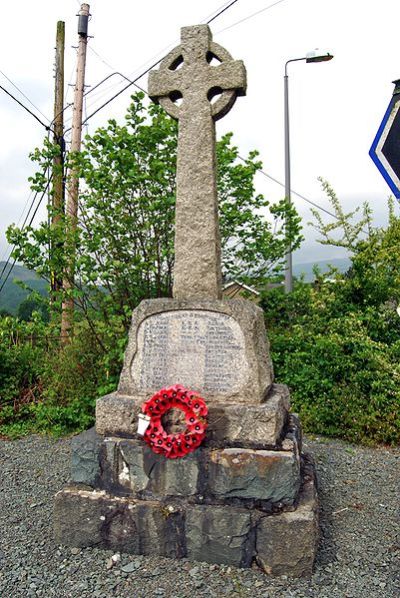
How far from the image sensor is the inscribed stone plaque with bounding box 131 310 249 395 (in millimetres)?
3422

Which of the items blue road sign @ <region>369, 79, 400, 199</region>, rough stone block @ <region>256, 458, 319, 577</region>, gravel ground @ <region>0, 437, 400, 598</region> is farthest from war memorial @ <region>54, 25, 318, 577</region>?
blue road sign @ <region>369, 79, 400, 199</region>

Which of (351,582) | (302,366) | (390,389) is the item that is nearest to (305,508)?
(351,582)

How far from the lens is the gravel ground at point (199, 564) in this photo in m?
2.85

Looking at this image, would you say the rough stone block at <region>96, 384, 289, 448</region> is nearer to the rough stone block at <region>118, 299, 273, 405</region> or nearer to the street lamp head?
the rough stone block at <region>118, 299, 273, 405</region>

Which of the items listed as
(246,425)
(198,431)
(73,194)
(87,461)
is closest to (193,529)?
(198,431)

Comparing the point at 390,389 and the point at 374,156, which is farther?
the point at 390,389

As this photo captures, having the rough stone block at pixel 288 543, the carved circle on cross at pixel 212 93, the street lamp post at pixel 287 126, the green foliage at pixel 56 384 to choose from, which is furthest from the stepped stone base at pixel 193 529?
the street lamp post at pixel 287 126

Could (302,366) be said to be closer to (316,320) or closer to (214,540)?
(316,320)

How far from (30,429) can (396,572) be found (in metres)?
4.85

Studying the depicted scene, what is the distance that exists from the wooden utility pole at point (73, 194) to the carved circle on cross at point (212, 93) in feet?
7.35

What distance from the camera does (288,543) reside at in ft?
9.89

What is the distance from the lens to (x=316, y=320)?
7168 millimetres

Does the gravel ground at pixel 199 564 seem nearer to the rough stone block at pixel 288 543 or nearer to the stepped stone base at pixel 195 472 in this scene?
the rough stone block at pixel 288 543

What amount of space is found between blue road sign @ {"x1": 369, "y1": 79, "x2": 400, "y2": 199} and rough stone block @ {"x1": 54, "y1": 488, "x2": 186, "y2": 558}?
2.39 meters
